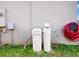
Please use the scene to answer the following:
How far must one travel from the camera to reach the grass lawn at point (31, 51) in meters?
7.98

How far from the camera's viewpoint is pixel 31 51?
826cm

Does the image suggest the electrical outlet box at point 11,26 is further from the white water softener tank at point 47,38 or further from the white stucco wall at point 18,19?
the white water softener tank at point 47,38

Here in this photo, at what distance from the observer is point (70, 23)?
9016mm

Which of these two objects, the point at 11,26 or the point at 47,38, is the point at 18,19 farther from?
the point at 47,38

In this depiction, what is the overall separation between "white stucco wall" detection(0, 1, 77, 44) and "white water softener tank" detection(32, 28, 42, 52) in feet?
2.37

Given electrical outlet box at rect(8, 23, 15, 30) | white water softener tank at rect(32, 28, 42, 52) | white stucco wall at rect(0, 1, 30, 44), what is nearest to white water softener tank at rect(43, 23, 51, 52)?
white water softener tank at rect(32, 28, 42, 52)

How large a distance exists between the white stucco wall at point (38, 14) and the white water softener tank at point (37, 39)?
72 centimetres

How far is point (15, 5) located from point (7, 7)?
0.22 metres

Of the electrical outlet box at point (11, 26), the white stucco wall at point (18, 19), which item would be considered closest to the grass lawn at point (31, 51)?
the white stucco wall at point (18, 19)

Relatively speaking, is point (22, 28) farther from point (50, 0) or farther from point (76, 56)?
point (76, 56)

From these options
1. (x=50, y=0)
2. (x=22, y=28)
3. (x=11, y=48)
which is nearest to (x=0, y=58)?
(x=11, y=48)

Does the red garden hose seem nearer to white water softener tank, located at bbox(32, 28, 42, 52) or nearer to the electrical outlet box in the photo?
white water softener tank, located at bbox(32, 28, 42, 52)

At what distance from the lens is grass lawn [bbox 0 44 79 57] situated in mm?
7984

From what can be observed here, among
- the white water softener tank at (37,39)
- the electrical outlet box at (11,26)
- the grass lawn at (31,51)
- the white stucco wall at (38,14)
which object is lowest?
the grass lawn at (31,51)
